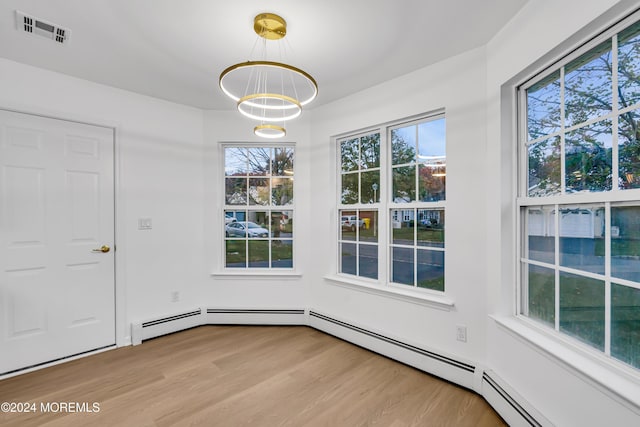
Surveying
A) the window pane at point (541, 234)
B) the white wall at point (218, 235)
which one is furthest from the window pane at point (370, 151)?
the window pane at point (541, 234)

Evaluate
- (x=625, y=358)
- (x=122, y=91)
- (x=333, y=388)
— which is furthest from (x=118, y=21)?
(x=625, y=358)

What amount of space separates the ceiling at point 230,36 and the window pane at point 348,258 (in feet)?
5.64

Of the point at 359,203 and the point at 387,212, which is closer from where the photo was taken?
the point at 387,212

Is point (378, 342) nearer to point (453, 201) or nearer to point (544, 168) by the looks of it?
point (453, 201)

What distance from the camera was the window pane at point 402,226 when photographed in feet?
9.26

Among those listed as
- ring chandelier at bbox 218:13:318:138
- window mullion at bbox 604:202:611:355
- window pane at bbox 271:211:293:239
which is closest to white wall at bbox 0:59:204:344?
window pane at bbox 271:211:293:239

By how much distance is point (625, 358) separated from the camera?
4.61 ft

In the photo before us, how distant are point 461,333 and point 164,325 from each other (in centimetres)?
306

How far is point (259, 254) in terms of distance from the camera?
148 inches

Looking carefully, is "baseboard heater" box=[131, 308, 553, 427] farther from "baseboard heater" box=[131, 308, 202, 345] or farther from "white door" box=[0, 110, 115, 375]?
"white door" box=[0, 110, 115, 375]

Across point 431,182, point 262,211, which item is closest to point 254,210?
point 262,211

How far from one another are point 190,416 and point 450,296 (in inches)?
83.5

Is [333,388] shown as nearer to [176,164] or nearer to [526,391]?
[526,391]

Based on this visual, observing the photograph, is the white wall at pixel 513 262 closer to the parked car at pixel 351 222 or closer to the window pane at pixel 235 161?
the parked car at pixel 351 222
